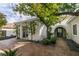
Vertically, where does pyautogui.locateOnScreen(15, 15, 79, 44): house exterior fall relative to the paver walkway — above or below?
above

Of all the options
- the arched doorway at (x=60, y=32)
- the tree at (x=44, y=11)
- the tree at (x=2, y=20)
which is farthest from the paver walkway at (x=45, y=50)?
the tree at (x=2, y=20)

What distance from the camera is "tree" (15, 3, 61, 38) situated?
385 centimetres

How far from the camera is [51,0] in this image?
3.86 m

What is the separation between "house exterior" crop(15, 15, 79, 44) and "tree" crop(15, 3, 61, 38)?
93 millimetres

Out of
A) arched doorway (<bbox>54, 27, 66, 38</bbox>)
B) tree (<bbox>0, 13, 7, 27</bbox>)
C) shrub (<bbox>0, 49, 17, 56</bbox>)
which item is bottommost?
shrub (<bbox>0, 49, 17, 56</bbox>)

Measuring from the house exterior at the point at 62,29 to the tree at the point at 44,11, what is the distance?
9 cm

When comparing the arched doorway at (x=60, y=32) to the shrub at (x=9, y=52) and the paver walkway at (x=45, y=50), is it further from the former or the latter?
the shrub at (x=9, y=52)

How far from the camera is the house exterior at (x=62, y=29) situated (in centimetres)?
383

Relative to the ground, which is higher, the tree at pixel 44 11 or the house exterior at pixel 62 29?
the tree at pixel 44 11

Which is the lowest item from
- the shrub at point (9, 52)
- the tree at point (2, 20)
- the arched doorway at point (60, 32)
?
the shrub at point (9, 52)

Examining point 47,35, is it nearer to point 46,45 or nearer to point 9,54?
point 46,45

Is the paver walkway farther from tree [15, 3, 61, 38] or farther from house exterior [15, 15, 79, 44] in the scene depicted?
tree [15, 3, 61, 38]

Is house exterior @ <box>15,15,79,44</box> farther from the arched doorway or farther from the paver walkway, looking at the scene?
the paver walkway

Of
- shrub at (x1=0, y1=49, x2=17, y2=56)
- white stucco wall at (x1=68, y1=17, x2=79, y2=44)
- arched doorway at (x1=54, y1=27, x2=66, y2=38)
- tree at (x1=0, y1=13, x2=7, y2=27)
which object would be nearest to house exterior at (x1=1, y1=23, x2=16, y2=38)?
tree at (x1=0, y1=13, x2=7, y2=27)
